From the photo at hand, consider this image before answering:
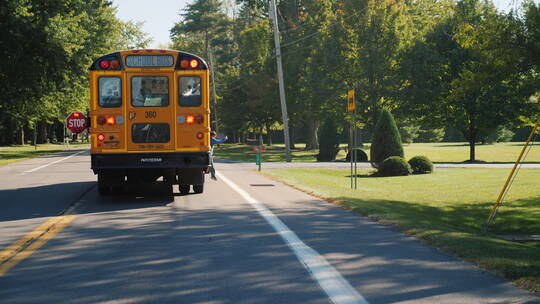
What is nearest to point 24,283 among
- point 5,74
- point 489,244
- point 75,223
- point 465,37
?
point 75,223

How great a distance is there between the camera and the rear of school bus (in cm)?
1289

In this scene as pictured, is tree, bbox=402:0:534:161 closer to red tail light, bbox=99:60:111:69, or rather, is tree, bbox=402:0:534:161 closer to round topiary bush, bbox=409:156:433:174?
round topiary bush, bbox=409:156:433:174

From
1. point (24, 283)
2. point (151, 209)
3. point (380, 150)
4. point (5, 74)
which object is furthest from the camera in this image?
point (5, 74)

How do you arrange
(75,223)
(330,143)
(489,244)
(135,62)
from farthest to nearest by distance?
(330,143) < (135,62) < (75,223) < (489,244)

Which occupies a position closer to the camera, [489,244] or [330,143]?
[489,244]

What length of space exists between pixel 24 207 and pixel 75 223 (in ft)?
9.45

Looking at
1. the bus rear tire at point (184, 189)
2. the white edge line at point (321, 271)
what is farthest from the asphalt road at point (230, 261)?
the bus rear tire at point (184, 189)

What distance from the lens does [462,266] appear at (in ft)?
20.9

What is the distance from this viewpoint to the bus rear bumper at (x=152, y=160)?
42.0 feet

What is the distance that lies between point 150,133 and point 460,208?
28.0 ft

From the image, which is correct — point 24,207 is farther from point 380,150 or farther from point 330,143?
point 330,143

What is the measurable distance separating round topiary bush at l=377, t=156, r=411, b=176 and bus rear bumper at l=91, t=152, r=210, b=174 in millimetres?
14572

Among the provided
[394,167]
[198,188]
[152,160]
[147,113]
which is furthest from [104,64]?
[394,167]

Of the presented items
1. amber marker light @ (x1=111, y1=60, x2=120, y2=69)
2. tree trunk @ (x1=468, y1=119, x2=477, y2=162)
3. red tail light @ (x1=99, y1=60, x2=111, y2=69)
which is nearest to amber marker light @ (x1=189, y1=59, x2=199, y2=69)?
amber marker light @ (x1=111, y1=60, x2=120, y2=69)
